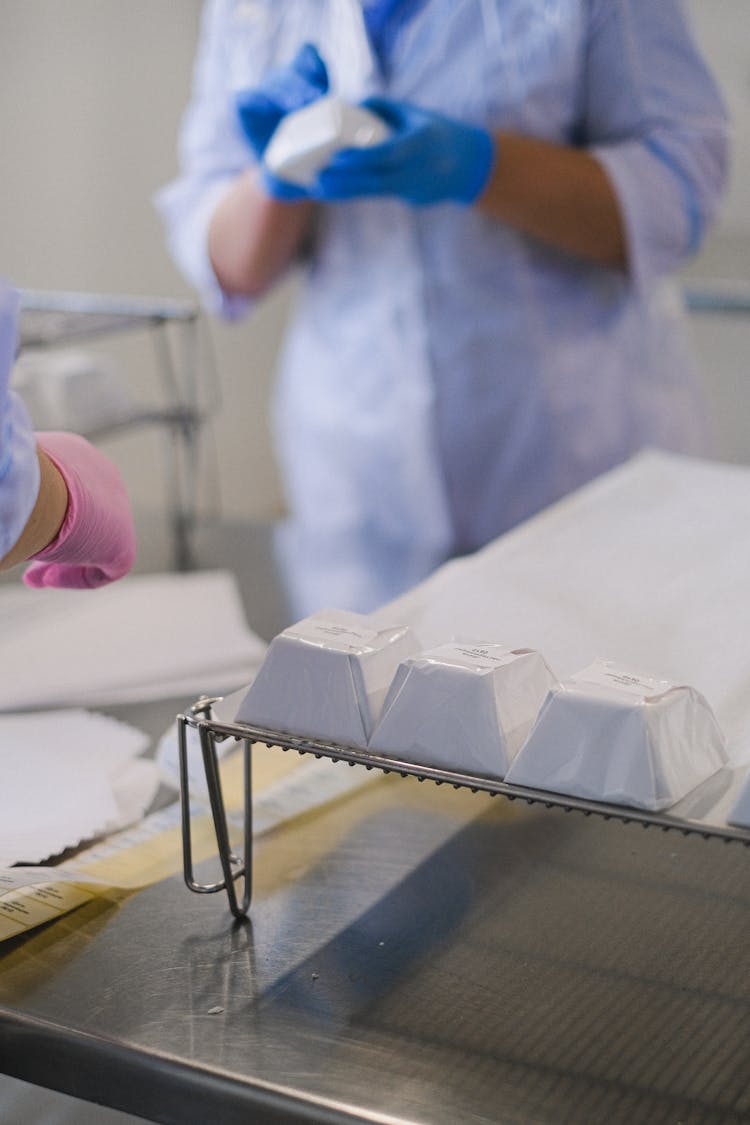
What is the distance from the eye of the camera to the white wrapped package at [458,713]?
0.60 meters

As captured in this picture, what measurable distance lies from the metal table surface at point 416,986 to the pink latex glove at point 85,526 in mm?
199

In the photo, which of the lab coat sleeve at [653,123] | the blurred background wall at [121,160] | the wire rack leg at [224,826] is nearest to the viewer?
the wire rack leg at [224,826]

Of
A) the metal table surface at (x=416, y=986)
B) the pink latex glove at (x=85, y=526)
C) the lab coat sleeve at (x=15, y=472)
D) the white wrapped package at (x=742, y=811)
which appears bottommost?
the metal table surface at (x=416, y=986)

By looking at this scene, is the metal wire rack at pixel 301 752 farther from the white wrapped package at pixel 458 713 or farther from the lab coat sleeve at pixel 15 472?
the lab coat sleeve at pixel 15 472

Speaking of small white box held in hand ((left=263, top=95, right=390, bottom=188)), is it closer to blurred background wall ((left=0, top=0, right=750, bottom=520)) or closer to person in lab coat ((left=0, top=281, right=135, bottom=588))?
person in lab coat ((left=0, top=281, right=135, bottom=588))

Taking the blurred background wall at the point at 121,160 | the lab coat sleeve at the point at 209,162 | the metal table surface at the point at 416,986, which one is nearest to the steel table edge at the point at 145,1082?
the metal table surface at the point at 416,986

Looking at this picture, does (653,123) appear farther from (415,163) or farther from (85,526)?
(85,526)

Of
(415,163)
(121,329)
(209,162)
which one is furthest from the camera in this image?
(209,162)

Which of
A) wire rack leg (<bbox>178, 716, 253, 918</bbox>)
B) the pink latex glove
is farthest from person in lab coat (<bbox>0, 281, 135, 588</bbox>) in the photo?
wire rack leg (<bbox>178, 716, 253, 918</bbox>)

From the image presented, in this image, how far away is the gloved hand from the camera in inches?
52.6

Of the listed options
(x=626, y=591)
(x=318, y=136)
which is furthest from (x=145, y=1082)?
(x=318, y=136)

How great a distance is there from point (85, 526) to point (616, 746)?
31cm

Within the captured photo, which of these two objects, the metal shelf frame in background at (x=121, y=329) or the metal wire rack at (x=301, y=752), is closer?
the metal wire rack at (x=301, y=752)

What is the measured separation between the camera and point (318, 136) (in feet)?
3.87
